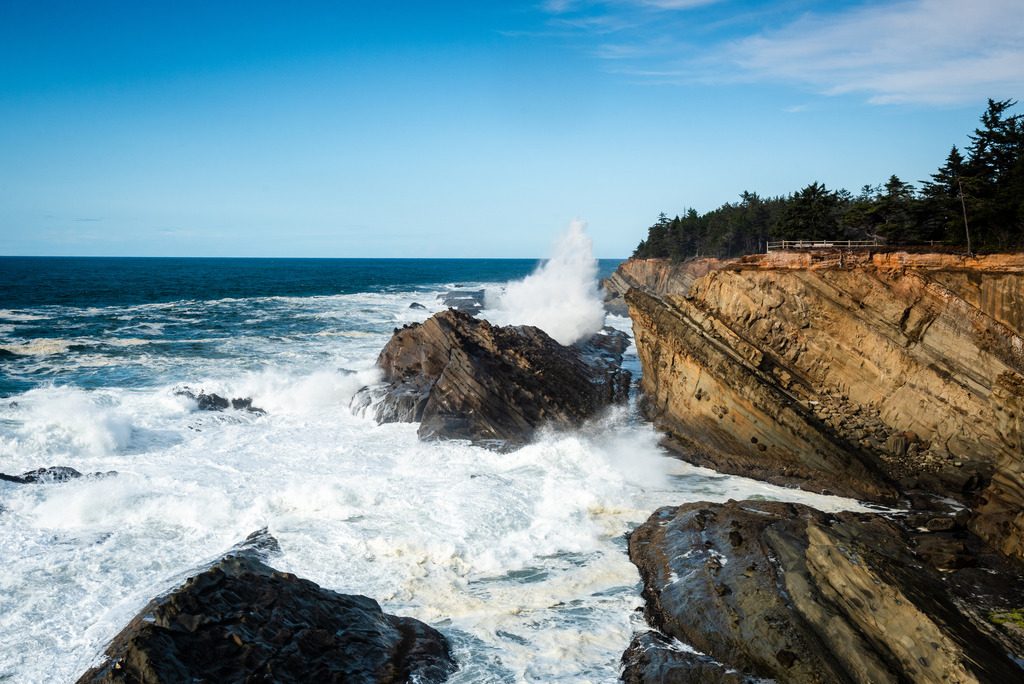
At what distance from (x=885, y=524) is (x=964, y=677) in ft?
21.2

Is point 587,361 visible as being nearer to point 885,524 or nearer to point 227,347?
point 885,524

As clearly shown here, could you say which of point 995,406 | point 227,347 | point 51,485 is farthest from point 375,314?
point 995,406

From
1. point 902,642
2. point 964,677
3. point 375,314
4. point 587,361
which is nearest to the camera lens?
point 964,677

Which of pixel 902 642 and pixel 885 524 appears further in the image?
pixel 885 524

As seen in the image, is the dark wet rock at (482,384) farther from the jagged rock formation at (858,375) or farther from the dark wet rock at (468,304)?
the dark wet rock at (468,304)

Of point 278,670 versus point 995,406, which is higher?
point 995,406

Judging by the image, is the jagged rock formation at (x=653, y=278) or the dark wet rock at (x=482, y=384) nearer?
the dark wet rock at (x=482, y=384)

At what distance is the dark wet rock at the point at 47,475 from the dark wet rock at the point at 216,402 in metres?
7.29

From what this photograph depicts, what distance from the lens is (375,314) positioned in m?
56.4

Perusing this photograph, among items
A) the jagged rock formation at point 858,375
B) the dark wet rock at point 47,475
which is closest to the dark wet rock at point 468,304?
the jagged rock formation at point 858,375

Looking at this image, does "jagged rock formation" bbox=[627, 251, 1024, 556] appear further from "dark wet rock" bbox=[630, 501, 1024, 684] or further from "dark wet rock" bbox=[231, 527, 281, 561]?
"dark wet rock" bbox=[231, 527, 281, 561]

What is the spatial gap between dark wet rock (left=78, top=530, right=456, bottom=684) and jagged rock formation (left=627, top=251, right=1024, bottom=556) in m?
11.9

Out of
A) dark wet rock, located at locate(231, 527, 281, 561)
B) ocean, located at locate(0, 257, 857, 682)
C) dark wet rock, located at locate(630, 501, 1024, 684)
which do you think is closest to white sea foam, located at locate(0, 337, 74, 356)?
ocean, located at locate(0, 257, 857, 682)

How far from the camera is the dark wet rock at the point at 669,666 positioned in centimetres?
947
